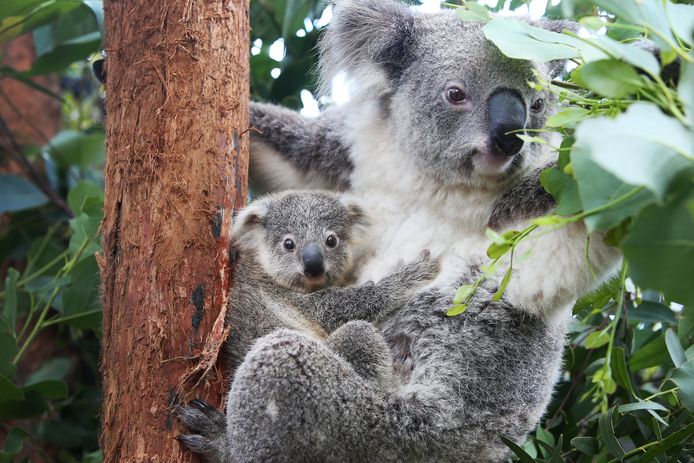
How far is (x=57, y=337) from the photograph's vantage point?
16.1 ft

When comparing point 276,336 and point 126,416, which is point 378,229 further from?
point 126,416

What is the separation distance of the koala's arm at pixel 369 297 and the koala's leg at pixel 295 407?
42cm

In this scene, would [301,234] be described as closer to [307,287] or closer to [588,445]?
[307,287]

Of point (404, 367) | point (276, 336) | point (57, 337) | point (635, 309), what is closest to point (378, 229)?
point (404, 367)

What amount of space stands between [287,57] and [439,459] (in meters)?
2.64

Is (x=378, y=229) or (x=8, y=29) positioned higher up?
(x=8, y=29)

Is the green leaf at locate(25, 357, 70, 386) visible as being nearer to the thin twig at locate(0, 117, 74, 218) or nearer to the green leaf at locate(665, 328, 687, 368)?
the thin twig at locate(0, 117, 74, 218)

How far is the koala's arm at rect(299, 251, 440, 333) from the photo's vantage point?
2916mm

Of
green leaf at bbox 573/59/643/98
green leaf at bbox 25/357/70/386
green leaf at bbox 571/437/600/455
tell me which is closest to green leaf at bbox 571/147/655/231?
green leaf at bbox 573/59/643/98

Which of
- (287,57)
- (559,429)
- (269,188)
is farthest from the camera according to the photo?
(287,57)

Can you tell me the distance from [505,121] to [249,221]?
122cm

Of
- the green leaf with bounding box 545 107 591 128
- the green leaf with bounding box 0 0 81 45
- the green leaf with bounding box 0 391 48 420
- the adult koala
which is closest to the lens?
the green leaf with bounding box 545 107 591 128

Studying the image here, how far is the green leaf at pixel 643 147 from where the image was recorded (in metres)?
1.18

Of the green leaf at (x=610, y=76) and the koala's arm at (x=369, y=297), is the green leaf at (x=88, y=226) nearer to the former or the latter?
the koala's arm at (x=369, y=297)
